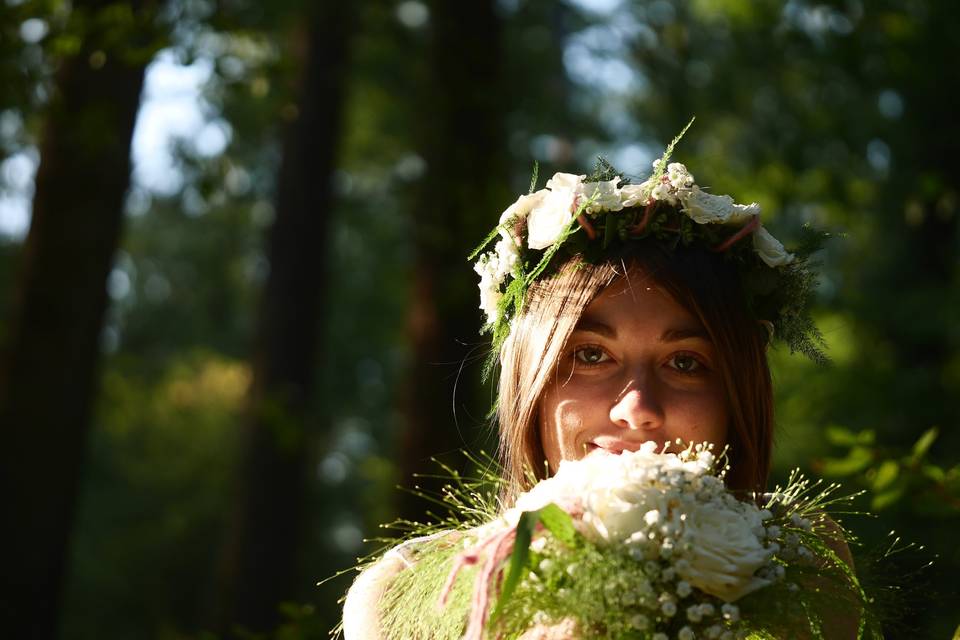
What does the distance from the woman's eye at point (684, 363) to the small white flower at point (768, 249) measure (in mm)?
353

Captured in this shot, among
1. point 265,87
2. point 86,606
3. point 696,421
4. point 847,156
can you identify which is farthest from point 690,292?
point 86,606

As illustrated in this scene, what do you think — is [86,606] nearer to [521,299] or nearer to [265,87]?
[265,87]

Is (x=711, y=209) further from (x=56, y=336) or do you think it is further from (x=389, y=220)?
(x=389, y=220)

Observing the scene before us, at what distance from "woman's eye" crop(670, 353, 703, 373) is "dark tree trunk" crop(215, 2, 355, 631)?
8.35 meters

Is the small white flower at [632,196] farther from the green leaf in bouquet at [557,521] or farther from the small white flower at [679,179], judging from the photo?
the green leaf in bouquet at [557,521]

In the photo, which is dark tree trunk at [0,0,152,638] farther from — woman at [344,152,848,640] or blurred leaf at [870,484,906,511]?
blurred leaf at [870,484,906,511]

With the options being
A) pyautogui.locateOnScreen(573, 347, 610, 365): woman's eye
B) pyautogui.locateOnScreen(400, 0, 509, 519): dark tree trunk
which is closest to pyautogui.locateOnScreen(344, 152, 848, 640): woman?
pyautogui.locateOnScreen(573, 347, 610, 365): woman's eye

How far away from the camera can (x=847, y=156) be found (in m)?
11.8

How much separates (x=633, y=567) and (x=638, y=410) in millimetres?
558

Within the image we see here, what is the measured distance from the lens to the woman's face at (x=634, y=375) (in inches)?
112

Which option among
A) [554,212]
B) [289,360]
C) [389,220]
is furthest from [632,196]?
[389,220]

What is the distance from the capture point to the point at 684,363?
2.94m

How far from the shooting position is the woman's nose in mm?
2764

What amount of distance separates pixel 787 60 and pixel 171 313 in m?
21.2
